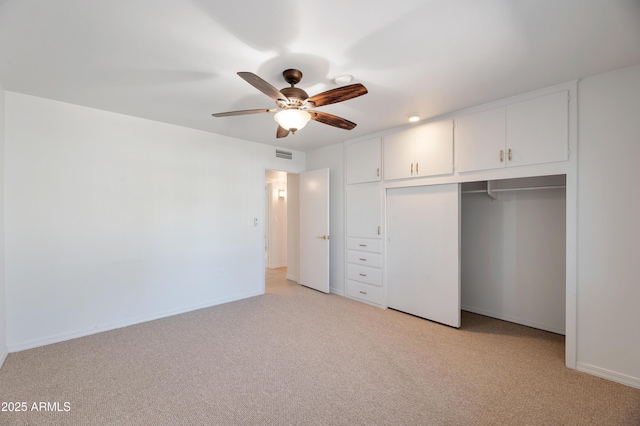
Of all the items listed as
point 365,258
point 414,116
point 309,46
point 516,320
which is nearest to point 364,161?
point 414,116

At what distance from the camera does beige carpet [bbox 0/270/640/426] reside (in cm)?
188

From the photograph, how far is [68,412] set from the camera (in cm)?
191

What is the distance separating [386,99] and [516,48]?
1.13 metres

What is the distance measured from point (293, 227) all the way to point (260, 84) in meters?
4.05

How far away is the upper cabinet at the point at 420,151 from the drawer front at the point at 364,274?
1.35 m

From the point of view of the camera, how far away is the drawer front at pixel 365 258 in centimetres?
410

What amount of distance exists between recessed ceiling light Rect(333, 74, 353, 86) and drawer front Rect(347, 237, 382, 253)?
7.54 feet

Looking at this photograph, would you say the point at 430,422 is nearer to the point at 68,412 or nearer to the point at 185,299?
the point at 68,412

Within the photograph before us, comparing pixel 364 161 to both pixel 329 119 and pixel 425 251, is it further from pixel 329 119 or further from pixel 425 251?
pixel 329 119

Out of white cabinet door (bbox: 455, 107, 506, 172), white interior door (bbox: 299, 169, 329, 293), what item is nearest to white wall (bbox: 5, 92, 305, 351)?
white interior door (bbox: 299, 169, 329, 293)

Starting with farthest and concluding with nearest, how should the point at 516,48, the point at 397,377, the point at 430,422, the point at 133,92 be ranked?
the point at 133,92
the point at 397,377
the point at 516,48
the point at 430,422

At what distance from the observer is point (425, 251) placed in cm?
361

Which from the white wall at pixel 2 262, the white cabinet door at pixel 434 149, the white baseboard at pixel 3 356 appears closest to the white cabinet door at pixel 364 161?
the white cabinet door at pixel 434 149

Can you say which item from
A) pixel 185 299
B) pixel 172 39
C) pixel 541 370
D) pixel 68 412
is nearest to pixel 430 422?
pixel 541 370
